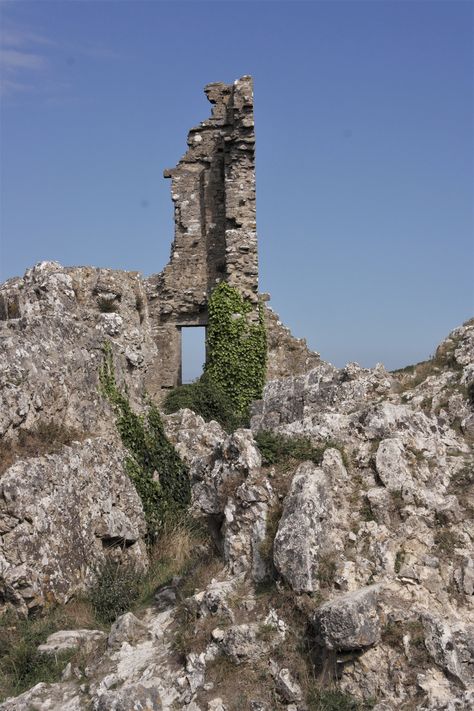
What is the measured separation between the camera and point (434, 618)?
6.55 m

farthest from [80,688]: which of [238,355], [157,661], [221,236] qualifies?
[221,236]

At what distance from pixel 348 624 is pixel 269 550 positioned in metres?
1.23

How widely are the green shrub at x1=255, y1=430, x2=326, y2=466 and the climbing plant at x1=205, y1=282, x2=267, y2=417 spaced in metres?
11.9

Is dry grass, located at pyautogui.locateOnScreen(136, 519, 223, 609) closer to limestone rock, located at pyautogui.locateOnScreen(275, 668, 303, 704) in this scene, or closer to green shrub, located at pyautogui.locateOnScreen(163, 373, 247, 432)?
A: limestone rock, located at pyautogui.locateOnScreen(275, 668, 303, 704)

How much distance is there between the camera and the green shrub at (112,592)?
8.99 m

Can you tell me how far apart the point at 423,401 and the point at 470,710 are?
421 cm

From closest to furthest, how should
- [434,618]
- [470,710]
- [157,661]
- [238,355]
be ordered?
1. [470,710]
2. [434,618]
3. [157,661]
4. [238,355]

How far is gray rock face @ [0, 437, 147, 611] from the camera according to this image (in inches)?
365

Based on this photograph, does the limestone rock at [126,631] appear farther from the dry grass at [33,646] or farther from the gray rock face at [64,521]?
the gray rock face at [64,521]

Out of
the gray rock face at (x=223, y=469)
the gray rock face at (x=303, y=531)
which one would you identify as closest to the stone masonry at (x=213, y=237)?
the gray rock face at (x=223, y=469)

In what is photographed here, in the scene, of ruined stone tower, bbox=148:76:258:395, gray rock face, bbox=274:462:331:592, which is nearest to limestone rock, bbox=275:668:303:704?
gray rock face, bbox=274:462:331:592

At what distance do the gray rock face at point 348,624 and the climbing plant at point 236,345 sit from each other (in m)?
13.6

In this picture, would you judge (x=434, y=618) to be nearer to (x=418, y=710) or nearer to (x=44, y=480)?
(x=418, y=710)

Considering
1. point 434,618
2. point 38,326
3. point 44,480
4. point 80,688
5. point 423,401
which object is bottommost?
point 80,688
